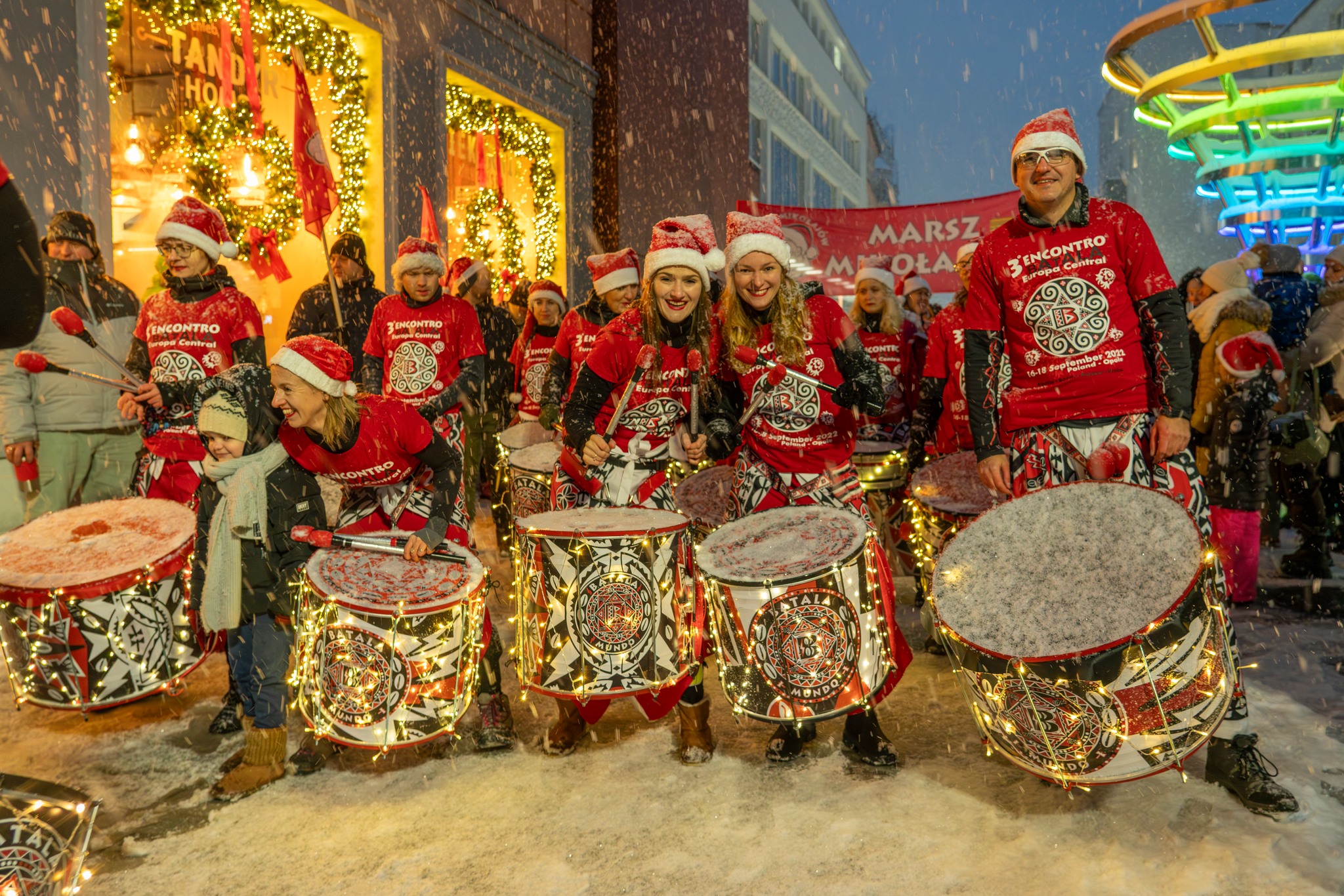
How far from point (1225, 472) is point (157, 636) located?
562cm

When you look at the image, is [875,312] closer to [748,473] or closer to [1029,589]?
[748,473]

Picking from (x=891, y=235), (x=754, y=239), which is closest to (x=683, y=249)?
(x=754, y=239)

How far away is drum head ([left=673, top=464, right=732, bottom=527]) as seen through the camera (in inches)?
173

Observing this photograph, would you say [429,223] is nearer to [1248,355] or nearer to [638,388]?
[638,388]

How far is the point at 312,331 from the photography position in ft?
22.9

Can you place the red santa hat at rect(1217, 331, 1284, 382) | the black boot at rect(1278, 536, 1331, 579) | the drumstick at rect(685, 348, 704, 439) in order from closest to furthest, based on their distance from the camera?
the drumstick at rect(685, 348, 704, 439) → the red santa hat at rect(1217, 331, 1284, 382) → the black boot at rect(1278, 536, 1331, 579)

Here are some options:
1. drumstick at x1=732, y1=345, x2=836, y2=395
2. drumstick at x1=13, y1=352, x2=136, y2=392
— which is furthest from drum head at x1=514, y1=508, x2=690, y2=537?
drumstick at x1=13, y1=352, x2=136, y2=392

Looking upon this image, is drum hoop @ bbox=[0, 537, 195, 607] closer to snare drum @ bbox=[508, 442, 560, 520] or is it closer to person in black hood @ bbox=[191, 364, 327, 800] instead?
person in black hood @ bbox=[191, 364, 327, 800]

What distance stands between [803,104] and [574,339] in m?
32.3

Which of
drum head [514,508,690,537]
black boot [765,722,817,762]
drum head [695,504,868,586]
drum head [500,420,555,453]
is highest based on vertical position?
drum head [500,420,555,453]

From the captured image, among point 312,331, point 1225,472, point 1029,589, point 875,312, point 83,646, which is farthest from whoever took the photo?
point 312,331

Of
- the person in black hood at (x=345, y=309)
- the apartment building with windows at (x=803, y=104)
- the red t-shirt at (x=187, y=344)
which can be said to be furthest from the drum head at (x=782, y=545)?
the apartment building with windows at (x=803, y=104)

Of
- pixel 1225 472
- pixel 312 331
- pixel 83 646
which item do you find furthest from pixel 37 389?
pixel 1225 472

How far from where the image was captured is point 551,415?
5254 millimetres
